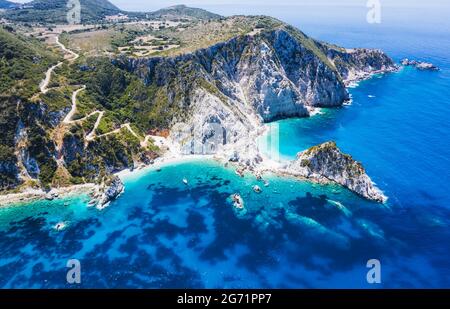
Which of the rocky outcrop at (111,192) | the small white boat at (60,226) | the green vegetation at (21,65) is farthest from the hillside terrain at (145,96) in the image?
the small white boat at (60,226)

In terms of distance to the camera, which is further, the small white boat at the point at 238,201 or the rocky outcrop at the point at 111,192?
the rocky outcrop at the point at 111,192

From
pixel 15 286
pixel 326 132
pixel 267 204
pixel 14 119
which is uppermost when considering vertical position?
pixel 14 119

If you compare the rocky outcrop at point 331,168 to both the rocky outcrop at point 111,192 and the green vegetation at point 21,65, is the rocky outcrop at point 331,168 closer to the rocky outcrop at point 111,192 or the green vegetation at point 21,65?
the rocky outcrop at point 111,192

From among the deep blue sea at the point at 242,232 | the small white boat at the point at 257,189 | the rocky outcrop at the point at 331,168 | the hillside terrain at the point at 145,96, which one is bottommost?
the deep blue sea at the point at 242,232

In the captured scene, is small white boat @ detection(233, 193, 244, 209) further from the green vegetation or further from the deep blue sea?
the green vegetation

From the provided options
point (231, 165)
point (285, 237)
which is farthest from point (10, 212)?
point (285, 237)

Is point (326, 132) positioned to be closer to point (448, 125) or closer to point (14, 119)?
point (448, 125)
